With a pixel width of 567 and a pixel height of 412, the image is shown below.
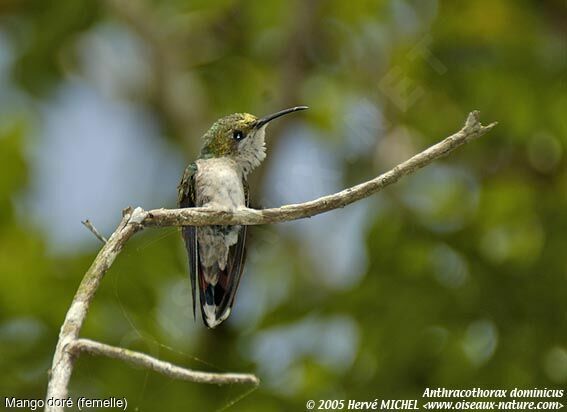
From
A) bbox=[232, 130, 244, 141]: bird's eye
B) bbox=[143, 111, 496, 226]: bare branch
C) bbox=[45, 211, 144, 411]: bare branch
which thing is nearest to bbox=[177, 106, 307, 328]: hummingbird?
bbox=[232, 130, 244, 141]: bird's eye

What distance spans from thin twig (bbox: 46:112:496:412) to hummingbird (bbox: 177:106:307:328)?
0.99 feet

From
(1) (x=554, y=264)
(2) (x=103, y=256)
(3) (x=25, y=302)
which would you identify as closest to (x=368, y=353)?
(1) (x=554, y=264)

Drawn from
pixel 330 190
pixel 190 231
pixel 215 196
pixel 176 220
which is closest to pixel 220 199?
pixel 215 196

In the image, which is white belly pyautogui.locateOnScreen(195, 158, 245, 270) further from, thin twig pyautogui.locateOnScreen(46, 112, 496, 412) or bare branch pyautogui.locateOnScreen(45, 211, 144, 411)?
bare branch pyautogui.locateOnScreen(45, 211, 144, 411)

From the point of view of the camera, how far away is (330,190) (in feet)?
26.3

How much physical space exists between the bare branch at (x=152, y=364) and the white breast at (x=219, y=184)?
607mm

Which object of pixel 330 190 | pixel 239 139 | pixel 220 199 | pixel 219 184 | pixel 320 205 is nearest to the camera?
pixel 320 205

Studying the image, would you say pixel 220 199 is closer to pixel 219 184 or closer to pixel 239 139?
pixel 219 184

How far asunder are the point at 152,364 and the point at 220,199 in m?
0.77

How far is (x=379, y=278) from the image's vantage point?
750 centimetres

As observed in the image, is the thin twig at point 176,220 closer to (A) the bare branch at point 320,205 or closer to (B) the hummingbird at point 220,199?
(A) the bare branch at point 320,205

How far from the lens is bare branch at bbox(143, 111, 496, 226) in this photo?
2.88 meters

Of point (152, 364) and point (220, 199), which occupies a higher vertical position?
point (220, 199)

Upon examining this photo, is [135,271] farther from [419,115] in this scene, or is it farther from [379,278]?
[419,115]
